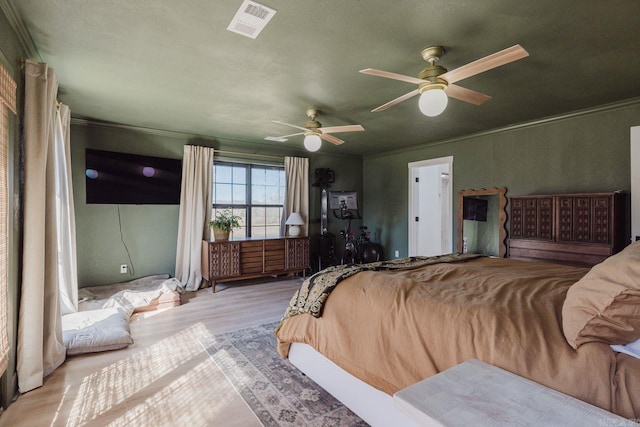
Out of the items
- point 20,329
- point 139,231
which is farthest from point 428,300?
point 139,231

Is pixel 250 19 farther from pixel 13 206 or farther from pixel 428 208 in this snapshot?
pixel 428 208

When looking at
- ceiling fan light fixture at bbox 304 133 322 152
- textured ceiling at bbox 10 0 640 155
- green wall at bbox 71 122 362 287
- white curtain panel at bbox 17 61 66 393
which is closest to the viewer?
textured ceiling at bbox 10 0 640 155

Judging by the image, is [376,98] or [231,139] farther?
[231,139]

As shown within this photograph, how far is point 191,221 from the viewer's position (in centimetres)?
506

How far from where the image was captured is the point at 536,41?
2262 millimetres

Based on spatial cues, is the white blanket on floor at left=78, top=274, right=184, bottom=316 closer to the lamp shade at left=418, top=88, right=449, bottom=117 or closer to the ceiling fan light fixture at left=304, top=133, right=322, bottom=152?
the ceiling fan light fixture at left=304, top=133, right=322, bottom=152

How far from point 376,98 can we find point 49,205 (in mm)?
3074

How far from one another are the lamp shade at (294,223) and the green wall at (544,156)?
79.0 inches

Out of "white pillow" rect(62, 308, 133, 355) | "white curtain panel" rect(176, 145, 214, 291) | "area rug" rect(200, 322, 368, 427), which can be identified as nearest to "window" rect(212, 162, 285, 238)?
"white curtain panel" rect(176, 145, 214, 291)

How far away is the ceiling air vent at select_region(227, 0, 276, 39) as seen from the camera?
1.91 metres

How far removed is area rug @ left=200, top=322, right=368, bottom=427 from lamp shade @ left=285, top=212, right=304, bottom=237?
2.73 metres

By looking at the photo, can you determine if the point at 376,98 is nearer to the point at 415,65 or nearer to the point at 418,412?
the point at 415,65

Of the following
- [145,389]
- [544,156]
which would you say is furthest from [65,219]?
[544,156]

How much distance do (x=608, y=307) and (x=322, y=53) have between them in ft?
7.50
